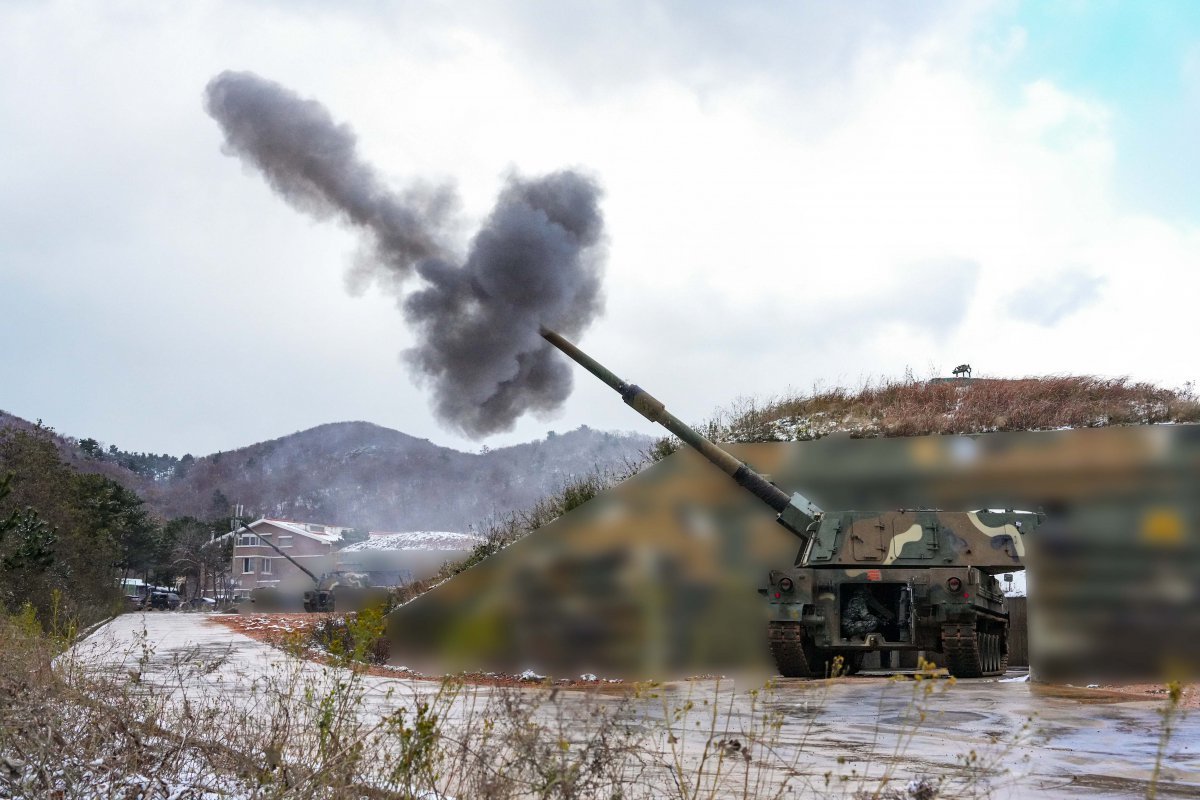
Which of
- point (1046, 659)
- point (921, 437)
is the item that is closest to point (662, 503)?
point (921, 437)

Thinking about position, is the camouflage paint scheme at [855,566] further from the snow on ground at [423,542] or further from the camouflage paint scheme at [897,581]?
the snow on ground at [423,542]

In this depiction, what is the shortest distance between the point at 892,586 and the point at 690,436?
3587 millimetres

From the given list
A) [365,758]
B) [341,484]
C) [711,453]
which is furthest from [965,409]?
[341,484]

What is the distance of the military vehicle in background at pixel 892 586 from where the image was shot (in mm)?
14922

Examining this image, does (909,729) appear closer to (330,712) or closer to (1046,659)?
(330,712)

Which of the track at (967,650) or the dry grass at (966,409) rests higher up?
the dry grass at (966,409)

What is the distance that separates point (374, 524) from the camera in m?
94.6

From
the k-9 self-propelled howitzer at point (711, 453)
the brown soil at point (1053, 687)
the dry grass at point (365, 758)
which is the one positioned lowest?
the dry grass at point (365, 758)

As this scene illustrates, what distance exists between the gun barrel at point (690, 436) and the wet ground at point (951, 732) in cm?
341

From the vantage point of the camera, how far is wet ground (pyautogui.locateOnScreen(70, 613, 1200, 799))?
6199mm

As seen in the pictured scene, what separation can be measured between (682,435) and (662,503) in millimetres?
3621

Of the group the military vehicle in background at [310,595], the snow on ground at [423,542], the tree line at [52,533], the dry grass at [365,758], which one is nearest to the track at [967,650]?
the dry grass at [365,758]

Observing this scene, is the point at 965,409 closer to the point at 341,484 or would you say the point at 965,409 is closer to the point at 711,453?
the point at 711,453

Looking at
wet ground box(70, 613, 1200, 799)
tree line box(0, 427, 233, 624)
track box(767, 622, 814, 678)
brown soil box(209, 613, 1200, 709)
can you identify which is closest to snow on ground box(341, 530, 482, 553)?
tree line box(0, 427, 233, 624)
